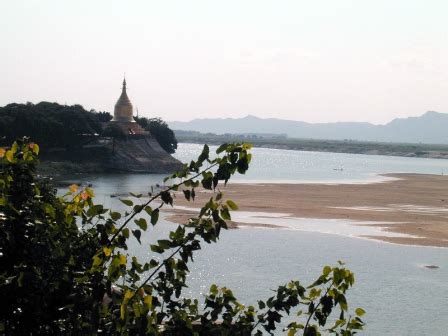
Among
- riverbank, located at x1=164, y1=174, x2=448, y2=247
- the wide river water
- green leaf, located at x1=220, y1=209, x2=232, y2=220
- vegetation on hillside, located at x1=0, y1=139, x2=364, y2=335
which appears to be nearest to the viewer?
vegetation on hillside, located at x1=0, y1=139, x2=364, y2=335

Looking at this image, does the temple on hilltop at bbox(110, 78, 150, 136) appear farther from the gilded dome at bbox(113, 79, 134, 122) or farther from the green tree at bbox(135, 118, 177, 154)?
the green tree at bbox(135, 118, 177, 154)

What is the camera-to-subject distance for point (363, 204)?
53312 millimetres

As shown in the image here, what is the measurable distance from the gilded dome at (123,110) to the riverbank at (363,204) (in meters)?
27.8

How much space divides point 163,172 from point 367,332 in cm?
6600

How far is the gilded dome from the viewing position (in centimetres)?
9156

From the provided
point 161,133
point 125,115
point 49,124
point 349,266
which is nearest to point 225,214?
point 349,266

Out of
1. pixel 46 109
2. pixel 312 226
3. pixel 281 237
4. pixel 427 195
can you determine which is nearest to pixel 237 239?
pixel 281 237

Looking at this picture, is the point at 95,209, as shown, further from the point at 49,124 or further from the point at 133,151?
the point at 133,151

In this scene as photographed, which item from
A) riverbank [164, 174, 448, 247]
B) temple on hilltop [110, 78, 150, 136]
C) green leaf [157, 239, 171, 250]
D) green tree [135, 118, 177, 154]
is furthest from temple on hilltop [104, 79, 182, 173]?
green leaf [157, 239, 171, 250]

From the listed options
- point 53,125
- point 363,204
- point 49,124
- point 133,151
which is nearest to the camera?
point 363,204

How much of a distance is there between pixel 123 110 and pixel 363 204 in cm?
4641

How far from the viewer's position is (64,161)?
76.4 metres

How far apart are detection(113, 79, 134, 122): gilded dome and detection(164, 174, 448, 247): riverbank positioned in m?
27.8

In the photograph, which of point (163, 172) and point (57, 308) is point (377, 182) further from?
point (57, 308)
